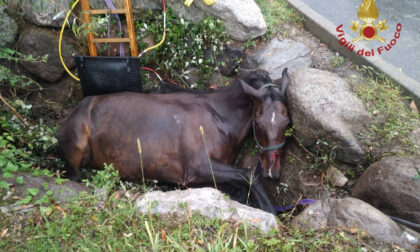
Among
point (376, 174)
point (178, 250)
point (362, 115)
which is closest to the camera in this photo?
point (178, 250)

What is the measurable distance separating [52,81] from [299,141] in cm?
409

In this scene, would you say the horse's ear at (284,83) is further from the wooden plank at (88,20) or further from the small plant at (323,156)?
the wooden plank at (88,20)

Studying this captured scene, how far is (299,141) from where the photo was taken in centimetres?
390

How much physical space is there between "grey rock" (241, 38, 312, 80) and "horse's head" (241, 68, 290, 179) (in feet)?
3.78

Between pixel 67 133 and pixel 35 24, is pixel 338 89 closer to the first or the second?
pixel 67 133

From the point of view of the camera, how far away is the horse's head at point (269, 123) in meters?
3.64

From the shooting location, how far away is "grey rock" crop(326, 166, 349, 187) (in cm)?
371

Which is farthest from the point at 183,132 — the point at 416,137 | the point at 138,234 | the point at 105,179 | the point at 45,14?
the point at 45,14

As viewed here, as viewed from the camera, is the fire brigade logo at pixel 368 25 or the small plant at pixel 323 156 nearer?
the small plant at pixel 323 156

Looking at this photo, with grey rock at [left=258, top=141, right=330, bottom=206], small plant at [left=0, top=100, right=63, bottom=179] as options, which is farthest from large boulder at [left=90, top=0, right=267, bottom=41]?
small plant at [left=0, top=100, right=63, bottom=179]

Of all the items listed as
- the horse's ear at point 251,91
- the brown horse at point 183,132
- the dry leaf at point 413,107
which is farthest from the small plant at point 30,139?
the dry leaf at point 413,107

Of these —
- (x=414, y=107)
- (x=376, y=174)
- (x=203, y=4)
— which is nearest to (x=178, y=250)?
(x=376, y=174)

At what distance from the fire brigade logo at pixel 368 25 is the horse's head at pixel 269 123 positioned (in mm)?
2303

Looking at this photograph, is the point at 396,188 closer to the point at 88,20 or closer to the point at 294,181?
the point at 294,181
